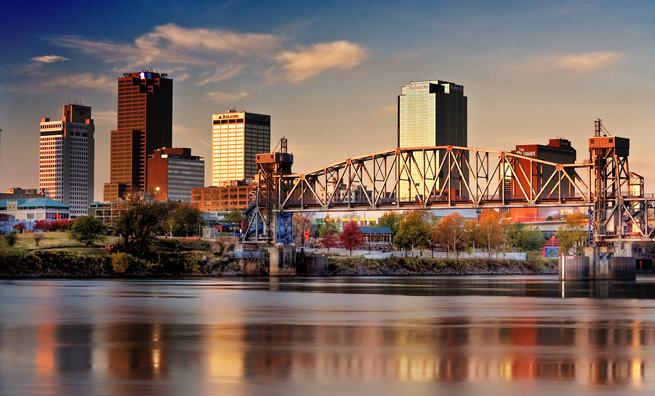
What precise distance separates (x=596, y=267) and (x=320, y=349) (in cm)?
10485

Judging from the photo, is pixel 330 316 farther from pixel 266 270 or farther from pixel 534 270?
pixel 534 270

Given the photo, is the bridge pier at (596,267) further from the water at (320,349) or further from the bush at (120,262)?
the water at (320,349)

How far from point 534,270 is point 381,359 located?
174m

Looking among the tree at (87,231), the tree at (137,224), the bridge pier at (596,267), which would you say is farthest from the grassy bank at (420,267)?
the tree at (87,231)

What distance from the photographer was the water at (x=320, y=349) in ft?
84.8

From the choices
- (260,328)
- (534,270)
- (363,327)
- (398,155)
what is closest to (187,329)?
(260,328)

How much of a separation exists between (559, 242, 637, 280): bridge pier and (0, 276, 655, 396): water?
7135 cm

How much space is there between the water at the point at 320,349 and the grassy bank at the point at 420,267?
335 feet

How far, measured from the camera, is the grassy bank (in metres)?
163

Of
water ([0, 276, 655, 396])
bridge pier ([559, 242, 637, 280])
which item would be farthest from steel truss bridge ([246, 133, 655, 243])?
water ([0, 276, 655, 396])

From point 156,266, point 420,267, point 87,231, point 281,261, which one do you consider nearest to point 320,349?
point 156,266

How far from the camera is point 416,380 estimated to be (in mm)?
26703

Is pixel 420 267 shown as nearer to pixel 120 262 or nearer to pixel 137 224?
pixel 137 224

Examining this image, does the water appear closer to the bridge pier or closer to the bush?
the bridge pier
